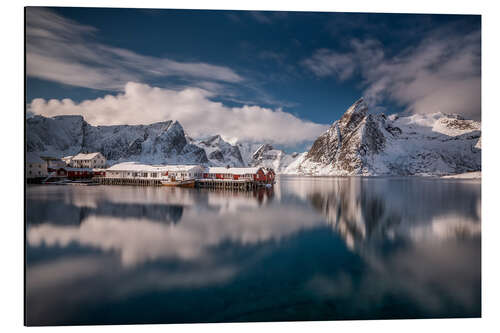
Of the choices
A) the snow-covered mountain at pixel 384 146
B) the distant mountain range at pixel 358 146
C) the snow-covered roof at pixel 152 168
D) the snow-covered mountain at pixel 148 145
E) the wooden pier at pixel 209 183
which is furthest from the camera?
the snow-covered mountain at pixel 384 146

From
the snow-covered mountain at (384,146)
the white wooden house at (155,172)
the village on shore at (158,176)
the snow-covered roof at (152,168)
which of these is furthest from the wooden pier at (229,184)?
the snow-covered mountain at (384,146)

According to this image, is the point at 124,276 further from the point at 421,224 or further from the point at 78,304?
the point at 421,224

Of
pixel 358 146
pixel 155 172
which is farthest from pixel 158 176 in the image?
pixel 358 146

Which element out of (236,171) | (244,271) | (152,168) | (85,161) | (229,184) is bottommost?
(244,271)

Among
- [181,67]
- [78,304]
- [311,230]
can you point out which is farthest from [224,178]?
[78,304]

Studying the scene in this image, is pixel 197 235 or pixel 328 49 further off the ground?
pixel 328 49

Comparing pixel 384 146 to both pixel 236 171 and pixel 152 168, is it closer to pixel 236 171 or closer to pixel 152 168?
pixel 236 171

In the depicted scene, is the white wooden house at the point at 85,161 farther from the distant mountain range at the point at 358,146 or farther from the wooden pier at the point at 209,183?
the wooden pier at the point at 209,183

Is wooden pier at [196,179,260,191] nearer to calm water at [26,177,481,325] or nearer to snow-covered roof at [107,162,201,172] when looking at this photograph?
snow-covered roof at [107,162,201,172]
